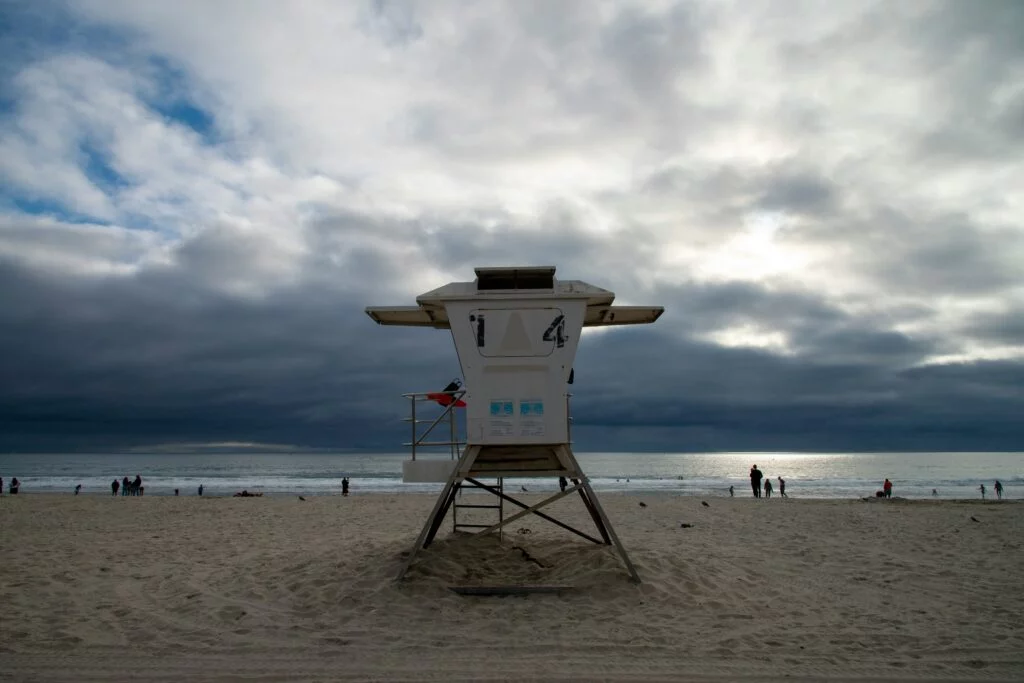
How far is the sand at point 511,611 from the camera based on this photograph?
230 inches

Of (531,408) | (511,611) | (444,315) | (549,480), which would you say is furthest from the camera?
(549,480)

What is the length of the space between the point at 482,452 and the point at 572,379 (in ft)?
5.44

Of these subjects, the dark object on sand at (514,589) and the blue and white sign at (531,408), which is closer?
the dark object on sand at (514,589)

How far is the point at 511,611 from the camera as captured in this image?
7.54 meters

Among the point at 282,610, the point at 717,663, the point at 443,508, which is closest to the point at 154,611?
the point at 282,610

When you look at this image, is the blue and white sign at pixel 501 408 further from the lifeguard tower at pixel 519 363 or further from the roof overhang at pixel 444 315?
the roof overhang at pixel 444 315

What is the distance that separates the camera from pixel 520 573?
942 centimetres

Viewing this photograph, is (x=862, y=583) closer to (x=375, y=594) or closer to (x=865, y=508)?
(x=375, y=594)

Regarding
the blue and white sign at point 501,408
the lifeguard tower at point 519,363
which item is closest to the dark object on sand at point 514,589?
the lifeguard tower at point 519,363

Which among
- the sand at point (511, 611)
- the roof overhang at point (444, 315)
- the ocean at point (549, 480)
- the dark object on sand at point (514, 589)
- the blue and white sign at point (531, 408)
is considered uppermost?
the roof overhang at point (444, 315)

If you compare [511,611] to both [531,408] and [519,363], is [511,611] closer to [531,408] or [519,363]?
[531,408]

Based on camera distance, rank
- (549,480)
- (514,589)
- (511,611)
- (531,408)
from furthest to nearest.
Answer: (549,480), (531,408), (514,589), (511,611)

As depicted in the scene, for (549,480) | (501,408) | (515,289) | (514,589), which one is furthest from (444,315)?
(549,480)

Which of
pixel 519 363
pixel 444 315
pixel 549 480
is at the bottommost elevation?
pixel 549 480
